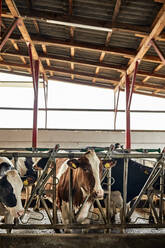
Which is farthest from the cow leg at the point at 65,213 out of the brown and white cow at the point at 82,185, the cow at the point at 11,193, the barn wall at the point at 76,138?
the barn wall at the point at 76,138

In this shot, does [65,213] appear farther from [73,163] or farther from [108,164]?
[108,164]

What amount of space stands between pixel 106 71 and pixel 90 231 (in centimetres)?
814

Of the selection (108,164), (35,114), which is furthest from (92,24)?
(108,164)

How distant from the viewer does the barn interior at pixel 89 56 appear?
3309 mm

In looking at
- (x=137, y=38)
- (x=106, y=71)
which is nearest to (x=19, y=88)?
(x=106, y=71)

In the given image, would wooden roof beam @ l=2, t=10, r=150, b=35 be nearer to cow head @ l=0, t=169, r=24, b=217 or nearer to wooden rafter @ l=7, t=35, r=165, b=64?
wooden rafter @ l=7, t=35, r=165, b=64

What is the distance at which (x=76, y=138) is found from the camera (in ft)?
40.0

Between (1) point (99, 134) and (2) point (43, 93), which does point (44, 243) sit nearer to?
(1) point (99, 134)

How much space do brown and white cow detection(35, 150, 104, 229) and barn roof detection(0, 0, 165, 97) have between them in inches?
149

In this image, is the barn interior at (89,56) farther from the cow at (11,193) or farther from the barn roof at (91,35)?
the cow at (11,193)

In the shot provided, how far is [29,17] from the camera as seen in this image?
6.70 meters

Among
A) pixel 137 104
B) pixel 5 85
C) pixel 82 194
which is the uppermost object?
pixel 5 85

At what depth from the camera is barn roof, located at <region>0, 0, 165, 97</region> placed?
6.16 m

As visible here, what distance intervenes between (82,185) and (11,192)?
3.07 ft
